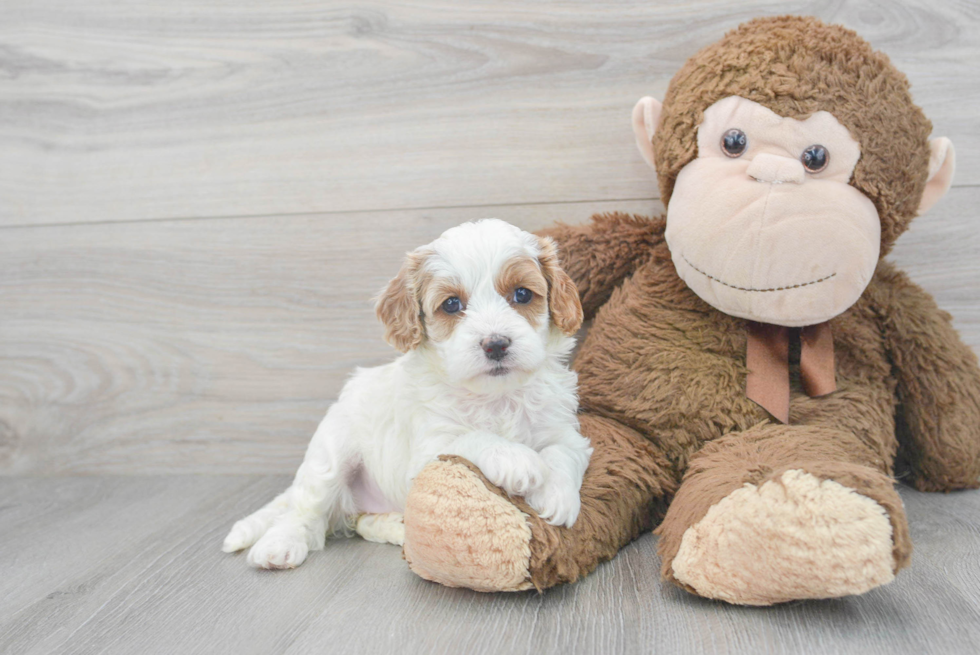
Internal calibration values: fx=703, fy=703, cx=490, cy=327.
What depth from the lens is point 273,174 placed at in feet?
6.23

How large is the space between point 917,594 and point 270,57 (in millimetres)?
1857

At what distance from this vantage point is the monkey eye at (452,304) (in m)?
1.27

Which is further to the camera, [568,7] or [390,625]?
[568,7]

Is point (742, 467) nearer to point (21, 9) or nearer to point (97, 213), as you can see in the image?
point (97, 213)

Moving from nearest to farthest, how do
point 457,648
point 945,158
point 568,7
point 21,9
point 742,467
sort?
point 457,648 → point 742,467 → point 945,158 → point 568,7 → point 21,9

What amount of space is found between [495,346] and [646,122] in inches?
27.3

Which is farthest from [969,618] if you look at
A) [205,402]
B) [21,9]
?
[21,9]

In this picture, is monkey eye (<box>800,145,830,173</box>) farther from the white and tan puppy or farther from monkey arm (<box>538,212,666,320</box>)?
the white and tan puppy

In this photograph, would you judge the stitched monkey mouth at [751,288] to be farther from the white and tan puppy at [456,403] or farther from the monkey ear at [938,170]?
the monkey ear at [938,170]

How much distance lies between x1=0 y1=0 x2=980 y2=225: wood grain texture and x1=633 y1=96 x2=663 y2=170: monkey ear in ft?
0.61

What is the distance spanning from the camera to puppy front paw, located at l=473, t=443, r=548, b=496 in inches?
45.4

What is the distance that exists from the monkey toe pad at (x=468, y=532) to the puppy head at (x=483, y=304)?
19 centimetres

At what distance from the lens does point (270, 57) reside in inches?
73.6

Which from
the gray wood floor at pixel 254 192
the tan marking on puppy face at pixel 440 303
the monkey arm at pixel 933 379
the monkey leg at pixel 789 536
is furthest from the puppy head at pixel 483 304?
the monkey arm at pixel 933 379
